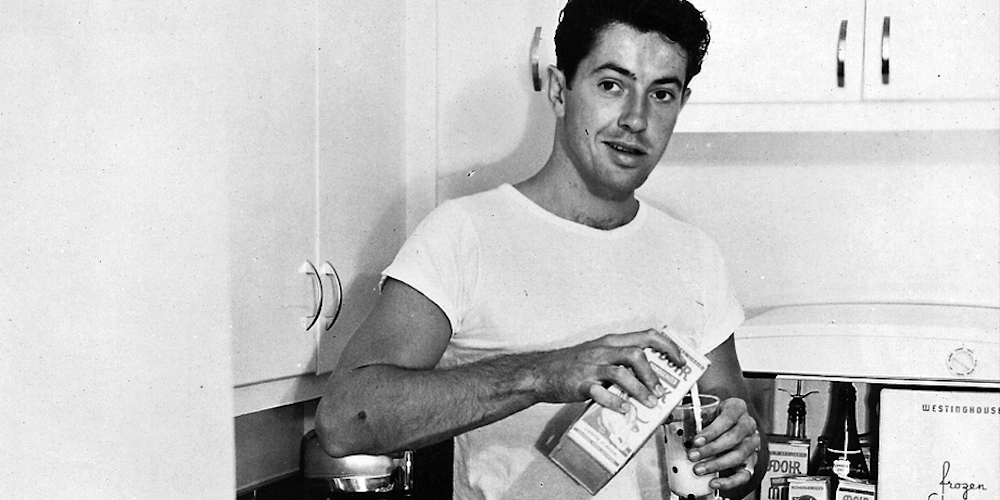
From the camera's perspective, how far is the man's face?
1523 mm

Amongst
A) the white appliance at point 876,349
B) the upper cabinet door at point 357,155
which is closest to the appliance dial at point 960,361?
the white appliance at point 876,349

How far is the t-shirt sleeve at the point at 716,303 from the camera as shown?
1.63 m

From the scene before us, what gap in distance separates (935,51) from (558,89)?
2.03 feet

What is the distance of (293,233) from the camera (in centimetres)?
159

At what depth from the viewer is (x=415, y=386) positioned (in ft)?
4.26

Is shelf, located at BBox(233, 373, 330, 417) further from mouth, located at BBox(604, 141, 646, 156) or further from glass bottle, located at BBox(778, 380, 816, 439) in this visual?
glass bottle, located at BBox(778, 380, 816, 439)

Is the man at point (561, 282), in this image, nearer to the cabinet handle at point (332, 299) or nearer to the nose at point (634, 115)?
the nose at point (634, 115)

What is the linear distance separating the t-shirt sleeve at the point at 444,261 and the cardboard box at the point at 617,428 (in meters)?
0.32

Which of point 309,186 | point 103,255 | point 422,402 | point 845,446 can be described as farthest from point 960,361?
point 103,255

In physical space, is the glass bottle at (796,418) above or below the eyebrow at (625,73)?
below

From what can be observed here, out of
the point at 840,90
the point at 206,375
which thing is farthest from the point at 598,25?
the point at 206,375

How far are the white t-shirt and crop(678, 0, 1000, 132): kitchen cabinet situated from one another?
399mm

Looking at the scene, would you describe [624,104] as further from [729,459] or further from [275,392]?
[275,392]

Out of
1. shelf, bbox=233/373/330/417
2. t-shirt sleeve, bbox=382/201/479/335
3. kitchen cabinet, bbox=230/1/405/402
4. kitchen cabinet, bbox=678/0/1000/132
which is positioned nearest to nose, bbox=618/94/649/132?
t-shirt sleeve, bbox=382/201/479/335
